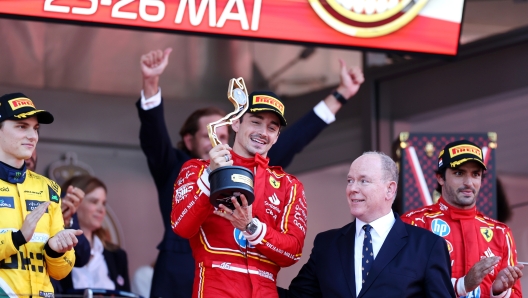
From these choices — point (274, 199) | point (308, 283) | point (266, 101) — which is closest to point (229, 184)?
point (274, 199)

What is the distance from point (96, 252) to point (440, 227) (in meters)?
2.66

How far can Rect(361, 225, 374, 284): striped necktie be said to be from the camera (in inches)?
173

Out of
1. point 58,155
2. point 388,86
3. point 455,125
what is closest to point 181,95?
point 58,155

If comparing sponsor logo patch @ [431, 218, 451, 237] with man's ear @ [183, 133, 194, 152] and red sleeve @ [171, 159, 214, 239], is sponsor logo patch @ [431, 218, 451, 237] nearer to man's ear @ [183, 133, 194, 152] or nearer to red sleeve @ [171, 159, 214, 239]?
red sleeve @ [171, 159, 214, 239]

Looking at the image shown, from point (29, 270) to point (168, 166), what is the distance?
57.7 inches

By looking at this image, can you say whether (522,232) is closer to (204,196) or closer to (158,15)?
(158,15)

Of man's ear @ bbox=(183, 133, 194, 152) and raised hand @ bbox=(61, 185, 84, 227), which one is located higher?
man's ear @ bbox=(183, 133, 194, 152)

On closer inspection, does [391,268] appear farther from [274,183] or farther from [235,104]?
[235,104]

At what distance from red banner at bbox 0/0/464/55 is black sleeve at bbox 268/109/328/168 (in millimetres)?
530

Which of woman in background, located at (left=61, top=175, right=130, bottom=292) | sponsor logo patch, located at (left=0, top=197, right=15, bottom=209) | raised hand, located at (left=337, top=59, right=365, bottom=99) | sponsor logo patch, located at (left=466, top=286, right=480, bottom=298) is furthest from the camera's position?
woman in background, located at (left=61, top=175, right=130, bottom=292)

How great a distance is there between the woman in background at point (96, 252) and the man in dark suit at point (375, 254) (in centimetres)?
243

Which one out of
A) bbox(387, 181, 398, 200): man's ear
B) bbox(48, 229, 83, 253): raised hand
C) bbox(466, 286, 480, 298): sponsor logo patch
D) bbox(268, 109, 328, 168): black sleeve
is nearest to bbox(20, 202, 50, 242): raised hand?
bbox(48, 229, 83, 253): raised hand

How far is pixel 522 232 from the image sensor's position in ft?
23.9

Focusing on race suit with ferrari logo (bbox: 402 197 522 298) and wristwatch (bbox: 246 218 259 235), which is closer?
wristwatch (bbox: 246 218 259 235)
